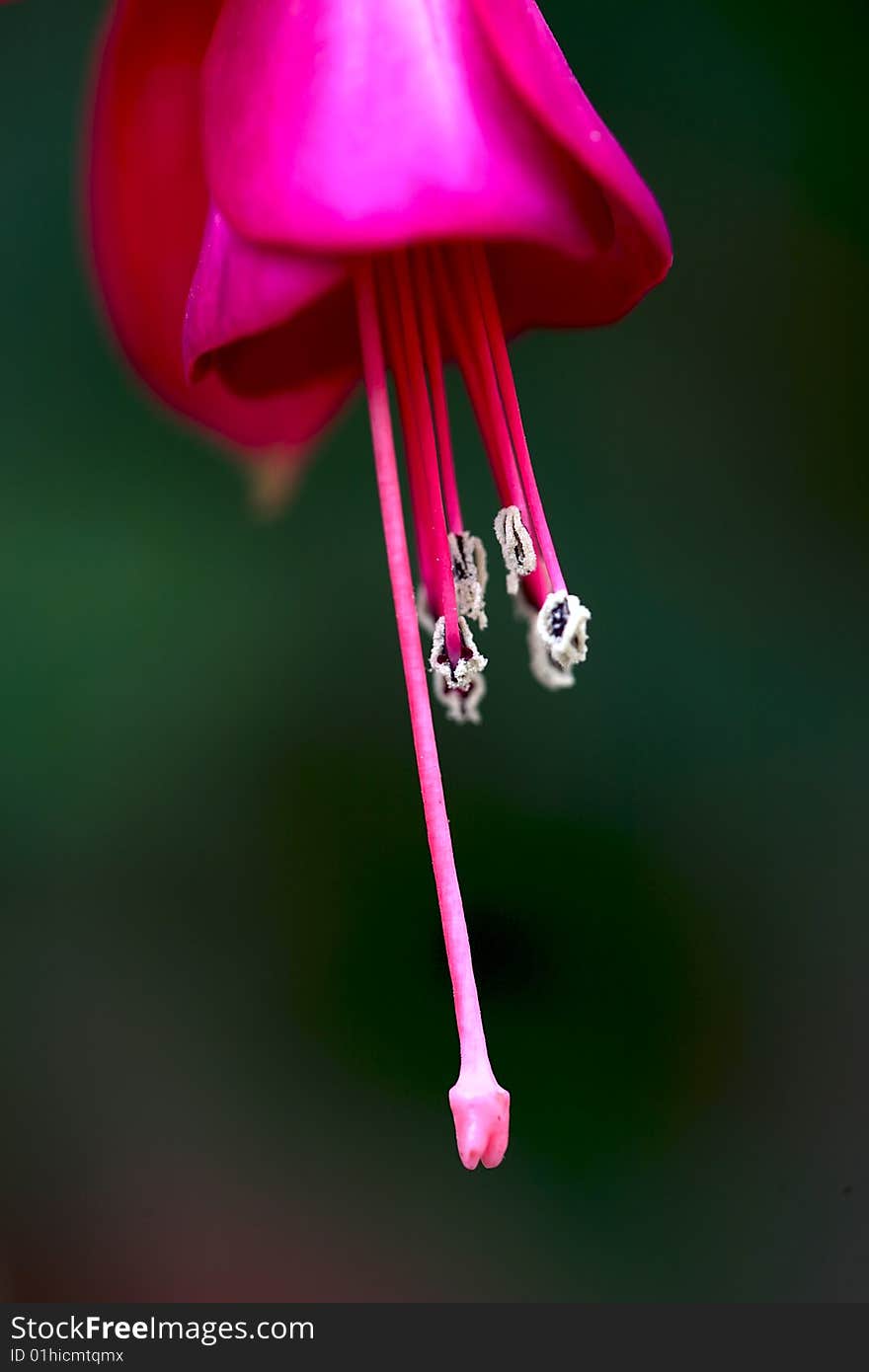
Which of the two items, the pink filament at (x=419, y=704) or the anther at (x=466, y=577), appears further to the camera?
the anther at (x=466, y=577)

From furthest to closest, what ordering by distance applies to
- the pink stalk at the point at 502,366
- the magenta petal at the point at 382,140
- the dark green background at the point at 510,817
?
the dark green background at the point at 510,817, the pink stalk at the point at 502,366, the magenta petal at the point at 382,140

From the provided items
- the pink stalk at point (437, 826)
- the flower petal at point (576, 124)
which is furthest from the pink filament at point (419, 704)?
the flower petal at point (576, 124)

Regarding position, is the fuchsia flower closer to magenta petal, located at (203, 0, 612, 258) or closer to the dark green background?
magenta petal, located at (203, 0, 612, 258)

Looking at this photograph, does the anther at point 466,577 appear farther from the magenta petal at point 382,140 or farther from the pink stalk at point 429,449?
the magenta petal at point 382,140

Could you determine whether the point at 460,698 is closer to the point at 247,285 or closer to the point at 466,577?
the point at 466,577

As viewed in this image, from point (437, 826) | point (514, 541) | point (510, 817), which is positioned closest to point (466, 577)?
point (514, 541)

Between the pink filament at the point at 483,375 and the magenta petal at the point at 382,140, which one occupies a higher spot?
the magenta petal at the point at 382,140
